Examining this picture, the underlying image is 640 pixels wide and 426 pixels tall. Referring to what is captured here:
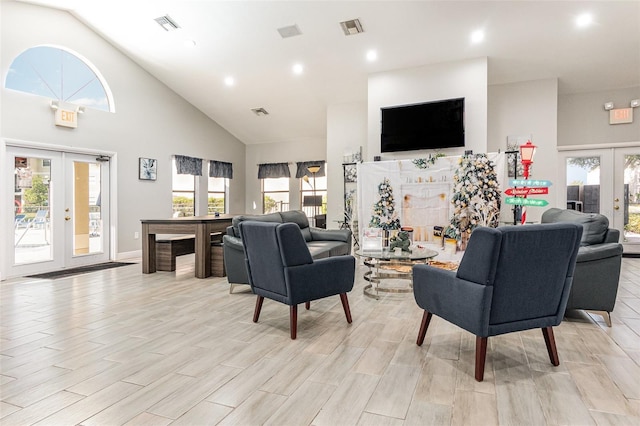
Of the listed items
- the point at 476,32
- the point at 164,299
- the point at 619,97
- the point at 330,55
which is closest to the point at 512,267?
the point at 164,299

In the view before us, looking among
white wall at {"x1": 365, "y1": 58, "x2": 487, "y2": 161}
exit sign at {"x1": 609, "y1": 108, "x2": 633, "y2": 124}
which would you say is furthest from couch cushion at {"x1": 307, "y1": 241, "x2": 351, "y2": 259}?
exit sign at {"x1": 609, "y1": 108, "x2": 633, "y2": 124}

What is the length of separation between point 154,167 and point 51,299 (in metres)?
3.99

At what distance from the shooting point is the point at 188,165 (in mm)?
8109

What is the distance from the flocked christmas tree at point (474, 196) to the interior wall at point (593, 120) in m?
2.62

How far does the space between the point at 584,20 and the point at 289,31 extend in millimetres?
4086

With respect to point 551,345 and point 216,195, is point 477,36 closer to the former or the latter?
point 551,345

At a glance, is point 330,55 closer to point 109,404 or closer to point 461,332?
point 461,332

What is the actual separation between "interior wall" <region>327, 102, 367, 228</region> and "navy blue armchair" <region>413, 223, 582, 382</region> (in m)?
5.39

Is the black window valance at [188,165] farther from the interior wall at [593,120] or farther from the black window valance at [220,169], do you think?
the interior wall at [593,120]

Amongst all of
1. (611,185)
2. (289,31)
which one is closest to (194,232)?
(289,31)

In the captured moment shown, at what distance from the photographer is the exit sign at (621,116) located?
625 centimetres

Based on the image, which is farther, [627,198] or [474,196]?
[627,198]

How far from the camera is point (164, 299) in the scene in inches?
150

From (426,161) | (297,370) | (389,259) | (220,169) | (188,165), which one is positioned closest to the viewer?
(297,370)
